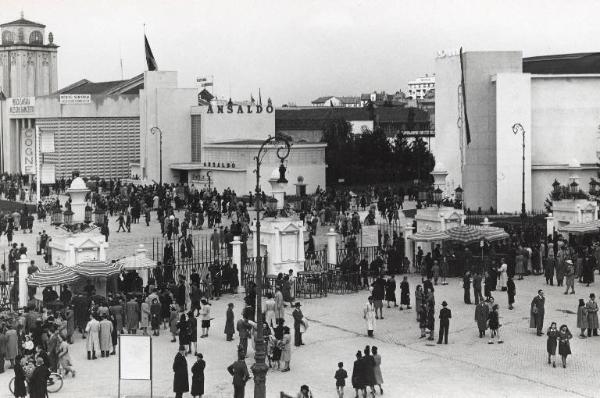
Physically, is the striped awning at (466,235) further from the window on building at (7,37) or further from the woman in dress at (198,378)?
the window on building at (7,37)

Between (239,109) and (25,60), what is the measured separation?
3517cm

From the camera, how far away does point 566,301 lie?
26.9m

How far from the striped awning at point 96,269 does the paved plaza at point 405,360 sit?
195 centimetres

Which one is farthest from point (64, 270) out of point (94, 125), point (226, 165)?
point (94, 125)

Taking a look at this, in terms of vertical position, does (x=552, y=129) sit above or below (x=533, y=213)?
above

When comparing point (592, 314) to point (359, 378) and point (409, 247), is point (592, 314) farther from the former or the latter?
point (409, 247)

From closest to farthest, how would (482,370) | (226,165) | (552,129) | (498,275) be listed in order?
(482,370) < (498,275) < (552,129) < (226,165)

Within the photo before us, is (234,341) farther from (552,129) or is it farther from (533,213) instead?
(552,129)

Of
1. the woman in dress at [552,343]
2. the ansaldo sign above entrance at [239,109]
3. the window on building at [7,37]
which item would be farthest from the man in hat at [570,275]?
the window on building at [7,37]

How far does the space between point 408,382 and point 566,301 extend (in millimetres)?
9846

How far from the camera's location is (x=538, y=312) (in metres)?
22.4

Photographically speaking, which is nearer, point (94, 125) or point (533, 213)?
point (533, 213)

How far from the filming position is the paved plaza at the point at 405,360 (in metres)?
18.4

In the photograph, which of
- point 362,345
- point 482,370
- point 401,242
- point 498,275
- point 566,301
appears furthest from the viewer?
point 401,242
